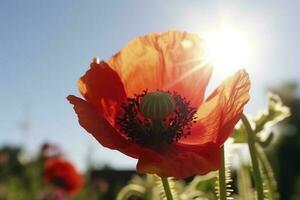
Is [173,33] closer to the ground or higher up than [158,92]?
higher up

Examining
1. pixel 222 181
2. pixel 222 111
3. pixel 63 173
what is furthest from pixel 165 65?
pixel 63 173

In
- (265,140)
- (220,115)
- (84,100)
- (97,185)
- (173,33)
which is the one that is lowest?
(97,185)

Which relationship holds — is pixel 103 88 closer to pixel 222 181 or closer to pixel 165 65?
pixel 165 65

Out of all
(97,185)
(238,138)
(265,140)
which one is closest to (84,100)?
(238,138)

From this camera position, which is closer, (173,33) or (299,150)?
(173,33)

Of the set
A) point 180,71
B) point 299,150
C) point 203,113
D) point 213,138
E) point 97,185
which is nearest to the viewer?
point 213,138

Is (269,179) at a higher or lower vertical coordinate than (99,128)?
lower

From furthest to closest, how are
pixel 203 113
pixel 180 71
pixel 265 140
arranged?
pixel 265 140, pixel 180 71, pixel 203 113

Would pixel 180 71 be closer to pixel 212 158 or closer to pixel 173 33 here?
pixel 173 33
